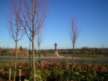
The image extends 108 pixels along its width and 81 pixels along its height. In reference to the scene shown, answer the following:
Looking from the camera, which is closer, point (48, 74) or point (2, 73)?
point (48, 74)

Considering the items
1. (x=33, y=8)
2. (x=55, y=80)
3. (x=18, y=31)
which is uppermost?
(x=33, y=8)

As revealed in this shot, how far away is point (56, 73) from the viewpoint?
12469 mm

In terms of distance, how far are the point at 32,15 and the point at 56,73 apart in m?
4.63

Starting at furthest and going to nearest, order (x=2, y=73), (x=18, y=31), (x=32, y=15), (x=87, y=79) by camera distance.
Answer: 1. (x=2, y=73)
2. (x=18, y=31)
3. (x=87, y=79)
4. (x=32, y=15)

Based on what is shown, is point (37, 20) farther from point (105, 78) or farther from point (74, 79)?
point (105, 78)

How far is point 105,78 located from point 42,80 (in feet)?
11.9

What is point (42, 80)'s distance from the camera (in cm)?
1159

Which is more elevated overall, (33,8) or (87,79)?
(33,8)

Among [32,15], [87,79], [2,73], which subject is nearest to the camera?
[32,15]

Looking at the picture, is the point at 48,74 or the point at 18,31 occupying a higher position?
the point at 18,31

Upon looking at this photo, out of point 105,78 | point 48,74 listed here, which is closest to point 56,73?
point 48,74

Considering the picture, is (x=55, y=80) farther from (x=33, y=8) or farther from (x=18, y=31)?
(x=33, y=8)

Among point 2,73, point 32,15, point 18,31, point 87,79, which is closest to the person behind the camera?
point 32,15

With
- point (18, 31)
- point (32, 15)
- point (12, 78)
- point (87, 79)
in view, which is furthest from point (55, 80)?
point (32, 15)
